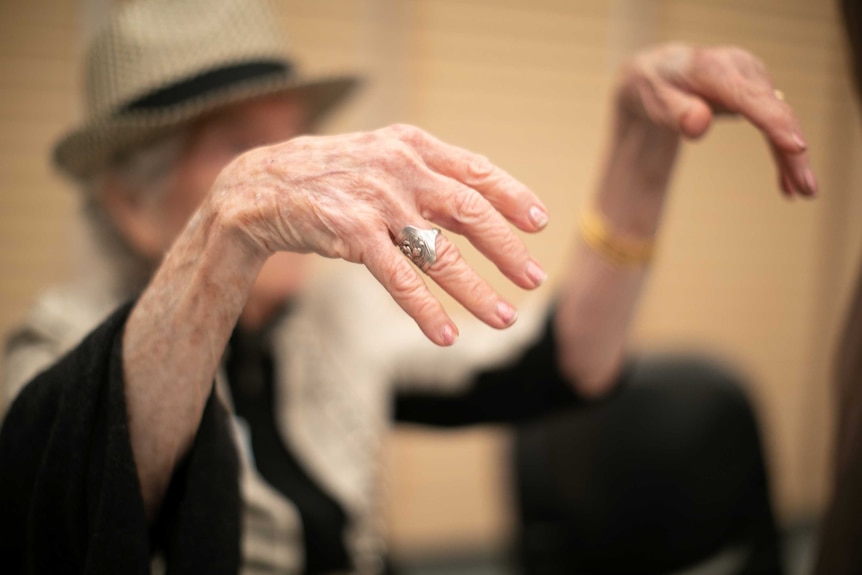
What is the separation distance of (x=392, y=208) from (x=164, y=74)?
0.64 m

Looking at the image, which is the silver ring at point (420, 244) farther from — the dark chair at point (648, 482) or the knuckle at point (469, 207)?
the dark chair at point (648, 482)

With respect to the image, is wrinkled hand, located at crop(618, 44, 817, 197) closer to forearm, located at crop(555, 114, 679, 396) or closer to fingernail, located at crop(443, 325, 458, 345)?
forearm, located at crop(555, 114, 679, 396)

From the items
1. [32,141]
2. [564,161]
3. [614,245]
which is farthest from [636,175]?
[32,141]

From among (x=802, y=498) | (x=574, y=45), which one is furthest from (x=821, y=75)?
(x=802, y=498)

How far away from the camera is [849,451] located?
521 millimetres

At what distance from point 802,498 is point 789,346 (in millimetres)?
635

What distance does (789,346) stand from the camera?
7.91 feet

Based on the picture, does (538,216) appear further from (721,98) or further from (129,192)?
(129,192)

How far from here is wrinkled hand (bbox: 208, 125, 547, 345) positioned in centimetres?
39

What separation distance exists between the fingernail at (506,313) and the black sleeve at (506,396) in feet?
1.72

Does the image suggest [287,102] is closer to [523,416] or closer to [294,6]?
[523,416]

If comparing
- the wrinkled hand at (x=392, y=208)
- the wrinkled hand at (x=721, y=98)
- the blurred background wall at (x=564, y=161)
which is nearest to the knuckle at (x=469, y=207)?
the wrinkled hand at (x=392, y=208)

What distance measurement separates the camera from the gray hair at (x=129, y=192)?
0.88m

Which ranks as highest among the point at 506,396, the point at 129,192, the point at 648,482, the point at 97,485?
the point at 129,192
